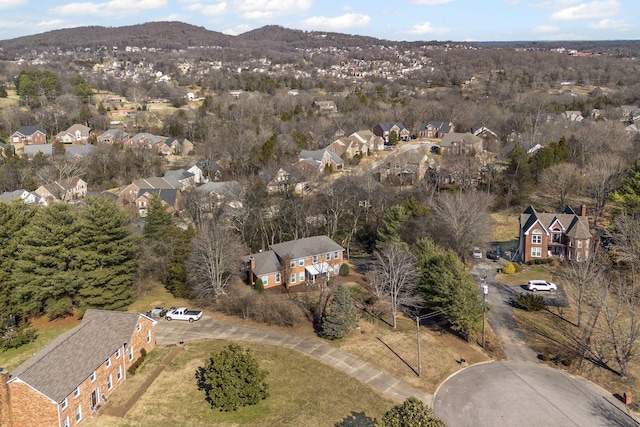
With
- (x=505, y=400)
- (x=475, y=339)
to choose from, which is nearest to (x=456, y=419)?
(x=505, y=400)

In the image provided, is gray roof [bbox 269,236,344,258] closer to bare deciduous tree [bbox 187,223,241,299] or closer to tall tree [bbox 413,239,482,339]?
bare deciduous tree [bbox 187,223,241,299]

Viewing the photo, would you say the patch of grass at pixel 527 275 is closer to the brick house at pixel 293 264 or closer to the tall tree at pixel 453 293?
the tall tree at pixel 453 293

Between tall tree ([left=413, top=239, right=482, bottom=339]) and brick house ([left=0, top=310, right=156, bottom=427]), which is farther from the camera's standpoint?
tall tree ([left=413, top=239, right=482, bottom=339])

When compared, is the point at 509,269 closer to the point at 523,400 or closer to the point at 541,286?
the point at 541,286

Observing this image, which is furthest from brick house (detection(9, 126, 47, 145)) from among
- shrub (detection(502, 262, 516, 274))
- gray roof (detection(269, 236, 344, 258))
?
shrub (detection(502, 262, 516, 274))

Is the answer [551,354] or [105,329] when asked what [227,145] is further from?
[551,354]

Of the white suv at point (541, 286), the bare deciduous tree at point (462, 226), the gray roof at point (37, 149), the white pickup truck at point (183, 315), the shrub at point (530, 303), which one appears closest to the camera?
the white pickup truck at point (183, 315)

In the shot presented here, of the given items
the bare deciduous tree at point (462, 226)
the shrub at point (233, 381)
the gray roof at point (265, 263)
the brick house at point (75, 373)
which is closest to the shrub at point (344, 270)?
the gray roof at point (265, 263)
